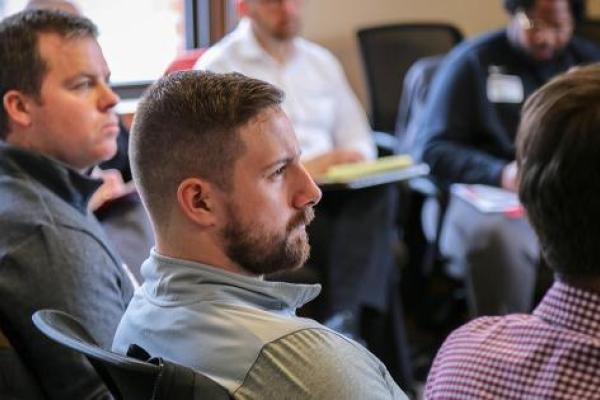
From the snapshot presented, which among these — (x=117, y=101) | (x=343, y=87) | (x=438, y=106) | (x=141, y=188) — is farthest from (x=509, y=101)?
(x=141, y=188)

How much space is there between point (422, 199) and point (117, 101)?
1.91 meters

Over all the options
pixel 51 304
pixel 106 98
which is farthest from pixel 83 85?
pixel 51 304

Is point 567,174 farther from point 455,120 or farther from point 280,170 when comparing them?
point 455,120

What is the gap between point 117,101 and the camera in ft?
5.48

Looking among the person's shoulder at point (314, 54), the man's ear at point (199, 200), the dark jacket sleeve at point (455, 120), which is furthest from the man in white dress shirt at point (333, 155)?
the man's ear at point (199, 200)

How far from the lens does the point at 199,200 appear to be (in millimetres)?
1083

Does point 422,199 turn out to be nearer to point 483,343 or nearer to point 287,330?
point 483,343

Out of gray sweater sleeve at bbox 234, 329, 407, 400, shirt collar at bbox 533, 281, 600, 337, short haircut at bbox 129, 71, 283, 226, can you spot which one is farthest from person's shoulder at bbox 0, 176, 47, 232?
shirt collar at bbox 533, 281, 600, 337

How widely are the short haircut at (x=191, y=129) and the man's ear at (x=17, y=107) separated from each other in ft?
1.63

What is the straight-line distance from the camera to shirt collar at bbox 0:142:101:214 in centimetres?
149

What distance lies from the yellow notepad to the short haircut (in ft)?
4.24

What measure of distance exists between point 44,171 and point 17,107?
5.8 inches

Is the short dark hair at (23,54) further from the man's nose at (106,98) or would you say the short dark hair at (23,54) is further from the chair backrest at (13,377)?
the chair backrest at (13,377)

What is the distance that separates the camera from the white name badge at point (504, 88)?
2.84 meters
